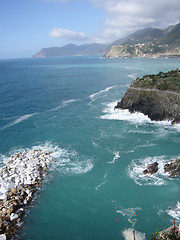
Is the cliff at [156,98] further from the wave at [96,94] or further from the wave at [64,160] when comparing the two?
the wave at [64,160]

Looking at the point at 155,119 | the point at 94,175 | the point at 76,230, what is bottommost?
the point at 76,230

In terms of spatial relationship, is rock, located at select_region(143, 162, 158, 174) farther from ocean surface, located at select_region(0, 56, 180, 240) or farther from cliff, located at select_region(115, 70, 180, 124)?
cliff, located at select_region(115, 70, 180, 124)

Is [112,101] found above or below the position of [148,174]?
above

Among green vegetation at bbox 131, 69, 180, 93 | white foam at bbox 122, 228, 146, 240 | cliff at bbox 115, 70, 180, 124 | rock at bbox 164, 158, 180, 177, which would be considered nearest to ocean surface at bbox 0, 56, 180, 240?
white foam at bbox 122, 228, 146, 240

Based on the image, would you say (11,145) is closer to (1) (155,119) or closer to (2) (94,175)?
(2) (94,175)

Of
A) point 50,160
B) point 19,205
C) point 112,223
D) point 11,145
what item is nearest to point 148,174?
point 112,223

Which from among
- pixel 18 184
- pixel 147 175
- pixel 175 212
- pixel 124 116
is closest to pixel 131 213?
pixel 175 212

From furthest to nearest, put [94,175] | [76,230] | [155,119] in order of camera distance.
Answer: [155,119], [94,175], [76,230]
